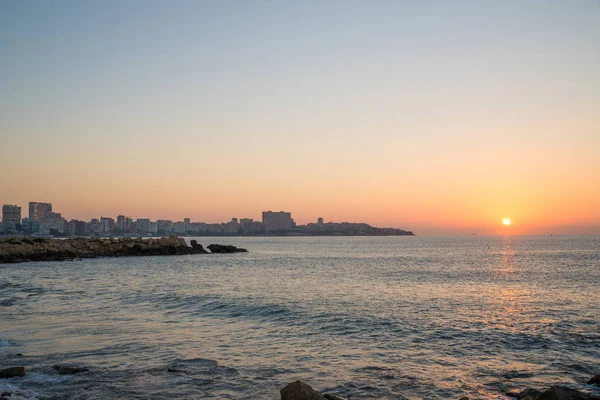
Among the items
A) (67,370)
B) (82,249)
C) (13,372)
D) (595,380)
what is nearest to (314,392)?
(67,370)

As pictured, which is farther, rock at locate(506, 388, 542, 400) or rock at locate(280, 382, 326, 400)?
rock at locate(506, 388, 542, 400)

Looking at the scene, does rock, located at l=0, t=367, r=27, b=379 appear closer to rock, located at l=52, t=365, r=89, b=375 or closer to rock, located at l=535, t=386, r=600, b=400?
rock, located at l=52, t=365, r=89, b=375

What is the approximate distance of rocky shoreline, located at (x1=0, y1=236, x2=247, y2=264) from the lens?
224ft

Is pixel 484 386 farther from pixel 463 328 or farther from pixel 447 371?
pixel 463 328

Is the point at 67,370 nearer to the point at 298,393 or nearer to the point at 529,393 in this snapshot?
the point at 298,393

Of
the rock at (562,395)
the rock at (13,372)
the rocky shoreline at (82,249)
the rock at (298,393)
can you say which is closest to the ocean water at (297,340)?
the rock at (13,372)

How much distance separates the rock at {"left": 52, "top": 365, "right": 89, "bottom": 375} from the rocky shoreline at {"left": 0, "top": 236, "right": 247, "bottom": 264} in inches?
2339

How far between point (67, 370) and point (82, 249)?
238 feet

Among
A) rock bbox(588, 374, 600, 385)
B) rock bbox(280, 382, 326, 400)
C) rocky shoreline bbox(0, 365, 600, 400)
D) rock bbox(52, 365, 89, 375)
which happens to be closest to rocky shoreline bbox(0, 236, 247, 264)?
rock bbox(52, 365, 89, 375)

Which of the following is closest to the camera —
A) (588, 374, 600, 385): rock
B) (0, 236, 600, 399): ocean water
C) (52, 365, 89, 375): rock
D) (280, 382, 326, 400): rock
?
(280, 382, 326, 400): rock

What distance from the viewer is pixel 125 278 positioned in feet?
145

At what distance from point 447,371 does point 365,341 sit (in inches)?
172

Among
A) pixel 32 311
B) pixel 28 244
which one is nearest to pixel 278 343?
pixel 32 311

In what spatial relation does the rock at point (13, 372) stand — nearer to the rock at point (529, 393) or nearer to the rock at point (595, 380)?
the rock at point (529, 393)
